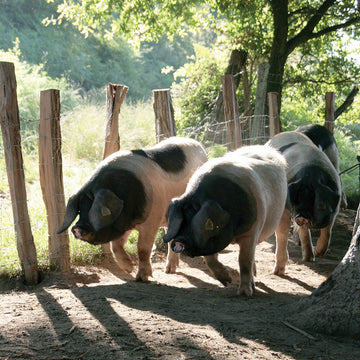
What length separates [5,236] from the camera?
7.44 m

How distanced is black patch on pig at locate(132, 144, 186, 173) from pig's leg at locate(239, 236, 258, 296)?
159cm

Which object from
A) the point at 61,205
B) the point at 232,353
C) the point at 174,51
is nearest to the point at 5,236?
the point at 61,205

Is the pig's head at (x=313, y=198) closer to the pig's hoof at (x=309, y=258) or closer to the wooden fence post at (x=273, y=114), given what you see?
the pig's hoof at (x=309, y=258)

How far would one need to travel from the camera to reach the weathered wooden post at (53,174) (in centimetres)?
622

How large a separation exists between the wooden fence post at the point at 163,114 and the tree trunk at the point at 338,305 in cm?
434

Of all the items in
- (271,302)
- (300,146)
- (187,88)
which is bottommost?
(271,302)

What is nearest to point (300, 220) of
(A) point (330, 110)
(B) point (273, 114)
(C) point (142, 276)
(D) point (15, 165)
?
(C) point (142, 276)

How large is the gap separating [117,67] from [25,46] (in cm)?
752

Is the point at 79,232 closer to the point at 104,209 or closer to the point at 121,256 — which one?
the point at 104,209

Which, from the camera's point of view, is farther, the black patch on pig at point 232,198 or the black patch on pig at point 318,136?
the black patch on pig at point 318,136

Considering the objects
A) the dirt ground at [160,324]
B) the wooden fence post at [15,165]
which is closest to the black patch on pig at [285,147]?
the dirt ground at [160,324]

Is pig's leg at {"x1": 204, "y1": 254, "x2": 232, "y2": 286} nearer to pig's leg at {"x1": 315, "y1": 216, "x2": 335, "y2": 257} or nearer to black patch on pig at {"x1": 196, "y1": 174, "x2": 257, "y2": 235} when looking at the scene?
black patch on pig at {"x1": 196, "y1": 174, "x2": 257, "y2": 235}

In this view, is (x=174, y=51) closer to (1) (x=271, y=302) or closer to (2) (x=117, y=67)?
(2) (x=117, y=67)

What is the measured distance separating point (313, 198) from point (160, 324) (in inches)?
123
